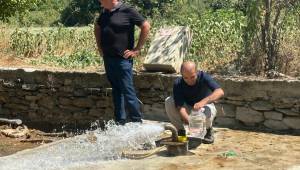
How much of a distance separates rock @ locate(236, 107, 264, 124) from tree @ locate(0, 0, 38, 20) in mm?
5936

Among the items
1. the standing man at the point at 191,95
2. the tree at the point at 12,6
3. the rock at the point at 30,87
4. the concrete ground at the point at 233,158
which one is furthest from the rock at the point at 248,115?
the tree at the point at 12,6

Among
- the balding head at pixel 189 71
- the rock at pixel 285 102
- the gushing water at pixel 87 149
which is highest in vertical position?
the balding head at pixel 189 71

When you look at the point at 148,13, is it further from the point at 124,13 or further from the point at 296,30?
the point at 124,13

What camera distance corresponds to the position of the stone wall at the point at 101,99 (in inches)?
275

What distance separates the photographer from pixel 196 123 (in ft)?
19.4

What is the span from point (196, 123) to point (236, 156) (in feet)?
1.84

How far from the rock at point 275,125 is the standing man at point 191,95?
1.20 metres

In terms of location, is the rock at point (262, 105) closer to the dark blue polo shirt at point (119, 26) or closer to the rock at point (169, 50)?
the rock at point (169, 50)

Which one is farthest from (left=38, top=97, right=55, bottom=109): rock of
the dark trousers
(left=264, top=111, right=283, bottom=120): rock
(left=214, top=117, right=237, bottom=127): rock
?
(left=264, top=111, right=283, bottom=120): rock

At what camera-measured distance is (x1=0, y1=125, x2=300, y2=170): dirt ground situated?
17.9 ft

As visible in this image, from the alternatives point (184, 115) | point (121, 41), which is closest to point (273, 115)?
point (184, 115)

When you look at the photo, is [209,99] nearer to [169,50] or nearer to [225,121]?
[225,121]

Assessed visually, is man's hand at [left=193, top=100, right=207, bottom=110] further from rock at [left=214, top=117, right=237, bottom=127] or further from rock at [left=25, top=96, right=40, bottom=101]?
rock at [left=25, top=96, right=40, bottom=101]

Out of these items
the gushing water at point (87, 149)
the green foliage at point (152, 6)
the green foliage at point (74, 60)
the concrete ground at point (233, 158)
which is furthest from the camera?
the green foliage at point (152, 6)
